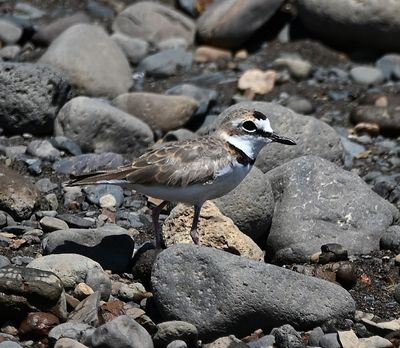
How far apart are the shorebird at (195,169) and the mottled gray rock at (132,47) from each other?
6.01 meters

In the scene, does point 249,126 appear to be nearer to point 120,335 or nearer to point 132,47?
point 120,335

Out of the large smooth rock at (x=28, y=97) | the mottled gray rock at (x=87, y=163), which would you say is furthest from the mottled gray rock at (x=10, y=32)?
the mottled gray rock at (x=87, y=163)

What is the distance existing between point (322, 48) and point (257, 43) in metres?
0.97

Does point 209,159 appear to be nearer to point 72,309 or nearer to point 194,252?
point 194,252

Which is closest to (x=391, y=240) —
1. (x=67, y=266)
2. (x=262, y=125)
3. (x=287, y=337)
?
(x=262, y=125)

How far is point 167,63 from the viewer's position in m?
15.3

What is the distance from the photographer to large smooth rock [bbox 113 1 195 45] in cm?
1606

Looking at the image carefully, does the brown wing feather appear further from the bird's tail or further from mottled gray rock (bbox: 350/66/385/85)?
mottled gray rock (bbox: 350/66/385/85)

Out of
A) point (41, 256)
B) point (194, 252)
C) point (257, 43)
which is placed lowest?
point (257, 43)

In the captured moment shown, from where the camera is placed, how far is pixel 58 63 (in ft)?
45.4

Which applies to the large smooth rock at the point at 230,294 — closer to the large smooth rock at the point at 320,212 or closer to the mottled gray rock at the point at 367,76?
the large smooth rock at the point at 320,212

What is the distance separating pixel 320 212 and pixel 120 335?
335cm

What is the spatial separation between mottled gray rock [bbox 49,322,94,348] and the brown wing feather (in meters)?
1.66

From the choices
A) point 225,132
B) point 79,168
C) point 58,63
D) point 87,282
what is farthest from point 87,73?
point 87,282
